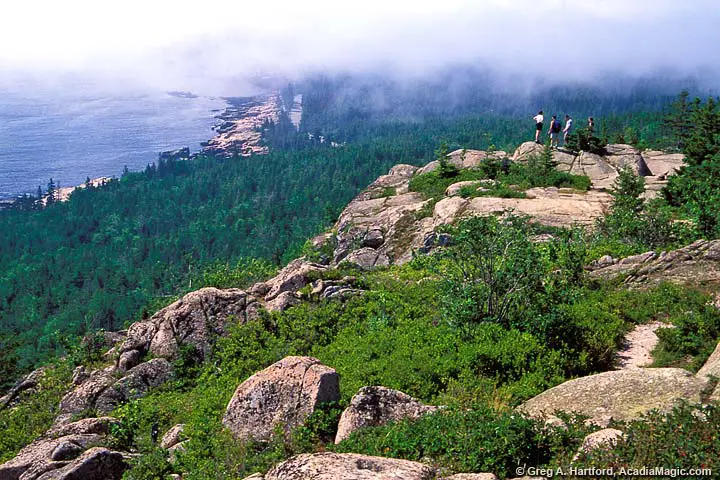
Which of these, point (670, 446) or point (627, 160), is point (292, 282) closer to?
point (670, 446)

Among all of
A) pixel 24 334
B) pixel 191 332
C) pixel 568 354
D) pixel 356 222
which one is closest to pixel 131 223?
pixel 24 334

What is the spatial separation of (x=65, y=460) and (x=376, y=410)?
5549 mm

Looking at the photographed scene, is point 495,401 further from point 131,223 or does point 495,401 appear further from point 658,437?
point 131,223

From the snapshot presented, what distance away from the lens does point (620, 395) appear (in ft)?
26.3

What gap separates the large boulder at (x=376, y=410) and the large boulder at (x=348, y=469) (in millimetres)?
1627

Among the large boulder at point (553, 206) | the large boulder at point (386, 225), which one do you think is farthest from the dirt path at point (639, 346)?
the large boulder at point (386, 225)

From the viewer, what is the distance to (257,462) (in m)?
8.18

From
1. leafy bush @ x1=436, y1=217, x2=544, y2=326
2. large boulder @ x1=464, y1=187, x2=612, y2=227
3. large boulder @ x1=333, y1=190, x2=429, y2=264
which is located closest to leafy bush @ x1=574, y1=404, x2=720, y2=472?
leafy bush @ x1=436, y1=217, x2=544, y2=326

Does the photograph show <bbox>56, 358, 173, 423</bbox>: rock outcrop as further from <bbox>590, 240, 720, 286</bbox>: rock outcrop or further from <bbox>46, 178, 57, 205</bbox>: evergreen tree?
<bbox>46, 178, 57, 205</bbox>: evergreen tree

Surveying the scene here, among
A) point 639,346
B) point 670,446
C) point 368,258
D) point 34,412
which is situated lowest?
point 34,412

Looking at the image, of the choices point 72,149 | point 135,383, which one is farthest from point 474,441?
point 72,149

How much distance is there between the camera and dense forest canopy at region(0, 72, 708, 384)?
236 feet

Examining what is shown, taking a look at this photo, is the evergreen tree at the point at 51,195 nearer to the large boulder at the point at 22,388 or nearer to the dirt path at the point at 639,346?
the large boulder at the point at 22,388

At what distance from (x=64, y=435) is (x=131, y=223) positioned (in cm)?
10217
